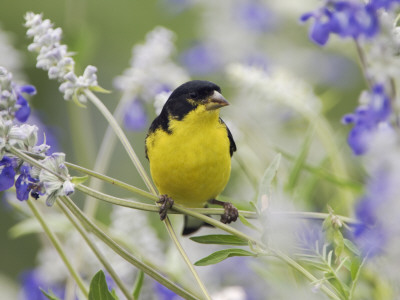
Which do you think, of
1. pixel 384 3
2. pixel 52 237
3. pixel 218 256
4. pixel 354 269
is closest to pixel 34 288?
pixel 52 237

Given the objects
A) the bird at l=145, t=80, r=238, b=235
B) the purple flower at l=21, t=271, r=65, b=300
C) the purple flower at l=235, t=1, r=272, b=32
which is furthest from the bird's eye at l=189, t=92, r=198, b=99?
the purple flower at l=235, t=1, r=272, b=32

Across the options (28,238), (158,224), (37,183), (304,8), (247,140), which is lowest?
(28,238)

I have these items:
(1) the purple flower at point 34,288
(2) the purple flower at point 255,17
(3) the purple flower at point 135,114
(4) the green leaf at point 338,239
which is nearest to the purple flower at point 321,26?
(4) the green leaf at point 338,239

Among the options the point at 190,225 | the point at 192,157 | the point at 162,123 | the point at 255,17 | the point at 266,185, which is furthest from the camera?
the point at 255,17

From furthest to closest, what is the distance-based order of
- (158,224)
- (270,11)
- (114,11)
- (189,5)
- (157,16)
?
(114,11) < (157,16) < (189,5) < (270,11) < (158,224)

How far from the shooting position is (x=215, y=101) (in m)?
1.66

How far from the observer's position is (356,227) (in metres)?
0.89

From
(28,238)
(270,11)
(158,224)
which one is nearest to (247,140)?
(158,224)

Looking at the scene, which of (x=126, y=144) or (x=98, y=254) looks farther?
(x=126, y=144)

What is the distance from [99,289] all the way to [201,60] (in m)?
1.82

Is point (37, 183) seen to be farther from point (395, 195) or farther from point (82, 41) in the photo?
point (82, 41)

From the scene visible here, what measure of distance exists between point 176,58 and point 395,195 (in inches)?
98.1

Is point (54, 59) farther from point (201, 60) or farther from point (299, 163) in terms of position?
point (201, 60)

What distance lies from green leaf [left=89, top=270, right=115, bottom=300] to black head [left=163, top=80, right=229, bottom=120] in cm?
72
